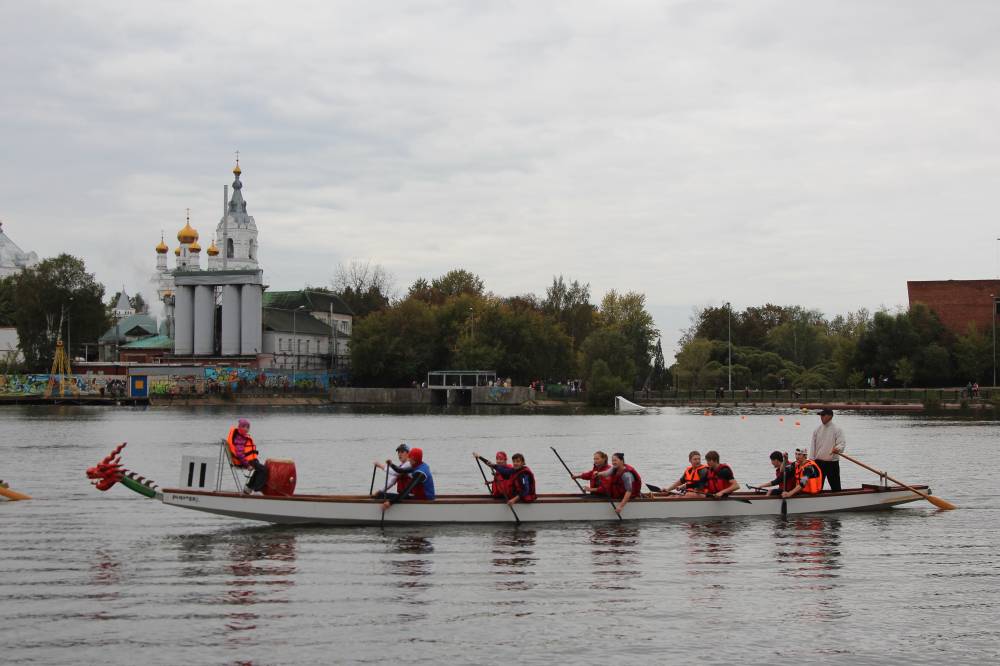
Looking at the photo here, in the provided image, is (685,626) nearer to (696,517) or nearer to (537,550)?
(537,550)

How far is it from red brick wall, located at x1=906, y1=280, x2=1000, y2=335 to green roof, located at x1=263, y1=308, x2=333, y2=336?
245 feet

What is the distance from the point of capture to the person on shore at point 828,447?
2589 centimetres

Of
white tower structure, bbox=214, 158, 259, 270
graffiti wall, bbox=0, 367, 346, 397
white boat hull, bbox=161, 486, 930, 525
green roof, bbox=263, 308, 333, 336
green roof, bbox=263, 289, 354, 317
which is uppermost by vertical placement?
white tower structure, bbox=214, 158, 259, 270

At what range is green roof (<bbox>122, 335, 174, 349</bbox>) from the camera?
144500mm

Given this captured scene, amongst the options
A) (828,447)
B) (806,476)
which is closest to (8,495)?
(806,476)

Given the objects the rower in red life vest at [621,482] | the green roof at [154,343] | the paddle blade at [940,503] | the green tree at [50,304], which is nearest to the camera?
the rower in red life vest at [621,482]

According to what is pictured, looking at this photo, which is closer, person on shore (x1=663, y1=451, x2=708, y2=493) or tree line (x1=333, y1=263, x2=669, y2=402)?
person on shore (x1=663, y1=451, x2=708, y2=493)

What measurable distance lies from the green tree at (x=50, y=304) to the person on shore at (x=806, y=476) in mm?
117064

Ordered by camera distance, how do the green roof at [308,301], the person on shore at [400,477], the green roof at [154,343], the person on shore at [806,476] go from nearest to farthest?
1. the person on shore at [400,477]
2. the person on shore at [806,476]
3. the green roof at [154,343]
4. the green roof at [308,301]

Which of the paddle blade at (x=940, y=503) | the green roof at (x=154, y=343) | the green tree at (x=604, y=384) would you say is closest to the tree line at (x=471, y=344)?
the green tree at (x=604, y=384)

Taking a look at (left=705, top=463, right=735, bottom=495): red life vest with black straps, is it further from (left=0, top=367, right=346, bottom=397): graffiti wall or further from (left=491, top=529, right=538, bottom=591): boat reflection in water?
(left=0, top=367, right=346, bottom=397): graffiti wall

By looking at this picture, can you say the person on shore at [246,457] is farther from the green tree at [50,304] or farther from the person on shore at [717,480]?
the green tree at [50,304]

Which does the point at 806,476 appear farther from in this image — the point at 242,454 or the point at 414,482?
the point at 242,454

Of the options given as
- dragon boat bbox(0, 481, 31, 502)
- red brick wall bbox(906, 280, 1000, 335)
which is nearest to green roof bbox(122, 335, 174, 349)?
red brick wall bbox(906, 280, 1000, 335)
